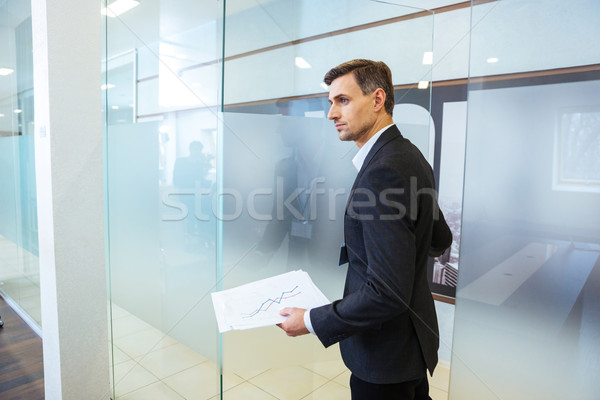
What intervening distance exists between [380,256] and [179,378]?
60.7 inches

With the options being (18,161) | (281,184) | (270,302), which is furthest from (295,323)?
(18,161)

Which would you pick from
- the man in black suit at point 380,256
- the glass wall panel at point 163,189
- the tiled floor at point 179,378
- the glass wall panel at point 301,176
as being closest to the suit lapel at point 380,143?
the man in black suit at point 380,256

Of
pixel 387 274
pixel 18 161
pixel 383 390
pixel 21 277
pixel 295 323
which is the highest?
pixel 18 161

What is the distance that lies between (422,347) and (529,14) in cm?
112

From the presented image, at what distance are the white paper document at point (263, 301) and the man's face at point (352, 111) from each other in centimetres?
46

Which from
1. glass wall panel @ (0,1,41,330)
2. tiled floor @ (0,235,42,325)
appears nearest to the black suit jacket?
glass wall panel @ (0,1,41,330)

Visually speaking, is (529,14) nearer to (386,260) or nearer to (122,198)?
(386,260)

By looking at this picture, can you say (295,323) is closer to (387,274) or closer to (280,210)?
(387,274)

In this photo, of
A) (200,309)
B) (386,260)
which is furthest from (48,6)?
(386,260)

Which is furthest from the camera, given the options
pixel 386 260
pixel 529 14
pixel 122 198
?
pixel 122 198

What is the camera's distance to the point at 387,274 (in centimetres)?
87

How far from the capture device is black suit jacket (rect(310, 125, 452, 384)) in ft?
2.86

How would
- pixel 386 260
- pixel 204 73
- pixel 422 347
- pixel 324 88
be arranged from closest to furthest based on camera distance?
pixel 386 260 → pixel 422 347 → pixel 204 73 → pixel 324 88

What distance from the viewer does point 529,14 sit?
1278 millimetres
